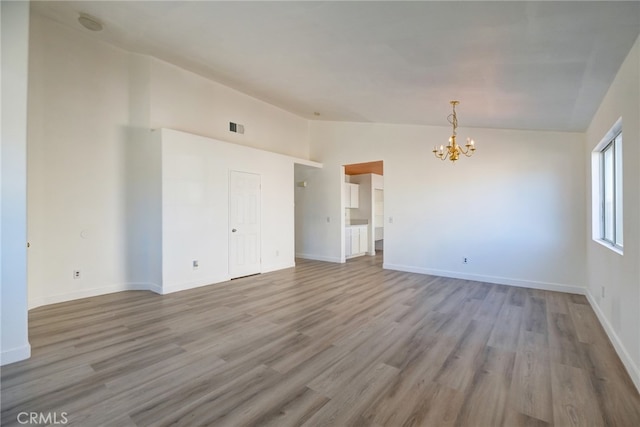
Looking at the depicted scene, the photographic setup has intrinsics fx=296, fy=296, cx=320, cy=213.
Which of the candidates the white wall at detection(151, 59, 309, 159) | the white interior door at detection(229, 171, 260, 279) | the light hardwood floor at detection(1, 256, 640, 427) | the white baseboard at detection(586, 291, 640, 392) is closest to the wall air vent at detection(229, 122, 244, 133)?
the white wall at detection(151, 59, 309, 159)

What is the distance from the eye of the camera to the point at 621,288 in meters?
2.69

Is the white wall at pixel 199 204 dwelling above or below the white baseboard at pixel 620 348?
above

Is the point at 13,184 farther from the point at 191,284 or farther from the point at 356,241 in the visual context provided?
the point at 356,241

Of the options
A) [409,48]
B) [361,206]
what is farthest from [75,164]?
[361,206]

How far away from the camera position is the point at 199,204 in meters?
5.02

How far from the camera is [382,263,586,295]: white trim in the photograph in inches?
187

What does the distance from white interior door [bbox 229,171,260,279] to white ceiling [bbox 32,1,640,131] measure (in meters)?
1.82

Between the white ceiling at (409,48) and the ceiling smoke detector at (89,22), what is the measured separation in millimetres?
83

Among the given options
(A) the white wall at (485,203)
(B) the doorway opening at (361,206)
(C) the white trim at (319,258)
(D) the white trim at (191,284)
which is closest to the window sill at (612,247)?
(A) the white wall at (485,203)

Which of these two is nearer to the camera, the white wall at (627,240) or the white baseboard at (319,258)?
the white wall at (627,240)

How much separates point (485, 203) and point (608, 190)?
1.79 meters

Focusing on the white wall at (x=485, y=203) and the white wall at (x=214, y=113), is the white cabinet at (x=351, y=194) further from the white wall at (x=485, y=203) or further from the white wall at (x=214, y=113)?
the white wall at (x=214, y=113)

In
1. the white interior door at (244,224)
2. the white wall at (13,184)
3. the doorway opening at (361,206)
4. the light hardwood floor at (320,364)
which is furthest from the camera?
the doorway opening at (361,206)

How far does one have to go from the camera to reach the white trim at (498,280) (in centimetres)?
475
